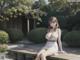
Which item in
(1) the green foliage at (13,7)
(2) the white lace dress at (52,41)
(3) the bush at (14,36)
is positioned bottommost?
(3) the bush at (14,36)

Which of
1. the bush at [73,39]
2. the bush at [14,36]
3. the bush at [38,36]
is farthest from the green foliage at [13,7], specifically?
the bush at [73,39]

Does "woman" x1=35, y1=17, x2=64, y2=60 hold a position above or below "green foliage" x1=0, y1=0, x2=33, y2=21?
below

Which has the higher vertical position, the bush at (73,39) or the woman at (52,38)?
the woman at (52,38)

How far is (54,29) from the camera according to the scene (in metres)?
8.51

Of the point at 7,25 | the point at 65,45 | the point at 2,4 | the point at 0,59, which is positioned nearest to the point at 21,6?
the point at 2,4

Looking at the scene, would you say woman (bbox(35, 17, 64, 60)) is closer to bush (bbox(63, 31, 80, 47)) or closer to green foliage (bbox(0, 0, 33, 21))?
bush (bbox(63, 31, 80, 47))

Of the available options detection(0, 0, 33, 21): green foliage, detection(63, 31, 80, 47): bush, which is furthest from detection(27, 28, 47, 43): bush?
detection(63, 31, 80, 47): bush

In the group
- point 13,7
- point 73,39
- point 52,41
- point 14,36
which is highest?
point 13,7

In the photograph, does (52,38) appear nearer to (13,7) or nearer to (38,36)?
(13,7)

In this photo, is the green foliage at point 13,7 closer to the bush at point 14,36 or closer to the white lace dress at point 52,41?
the bush at point 14,36

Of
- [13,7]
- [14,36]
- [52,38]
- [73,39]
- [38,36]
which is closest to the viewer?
[52,38]

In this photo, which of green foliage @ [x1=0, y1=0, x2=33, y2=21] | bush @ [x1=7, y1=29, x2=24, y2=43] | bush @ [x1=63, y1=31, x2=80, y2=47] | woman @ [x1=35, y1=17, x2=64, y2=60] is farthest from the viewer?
bush @ [x1=7, y1=29, x2=24, y2=43]

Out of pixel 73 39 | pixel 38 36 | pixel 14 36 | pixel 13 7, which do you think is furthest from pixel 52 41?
pixel 14 36

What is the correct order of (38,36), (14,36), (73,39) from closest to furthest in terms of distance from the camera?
1. (73,39)
2. (38,36)
3. (14,36)
